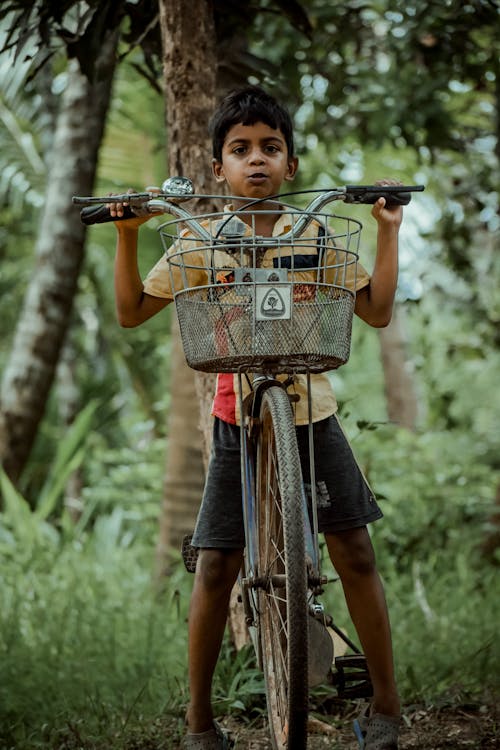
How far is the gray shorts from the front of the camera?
2.79 meters

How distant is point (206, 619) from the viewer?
2.86 meters

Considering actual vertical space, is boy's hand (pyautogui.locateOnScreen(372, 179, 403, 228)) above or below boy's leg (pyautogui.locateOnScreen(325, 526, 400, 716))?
above

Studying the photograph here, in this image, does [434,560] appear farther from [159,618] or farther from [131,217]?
[131,217]

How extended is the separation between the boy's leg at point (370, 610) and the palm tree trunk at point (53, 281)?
4205 millimetres

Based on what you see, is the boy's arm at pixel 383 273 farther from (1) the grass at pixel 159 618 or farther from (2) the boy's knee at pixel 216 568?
(1) the grass at pixel 159 618

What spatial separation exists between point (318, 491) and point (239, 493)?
25 centimetres

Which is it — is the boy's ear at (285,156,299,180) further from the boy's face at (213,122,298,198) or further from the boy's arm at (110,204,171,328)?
the boy's arm at (110,204,171,328)

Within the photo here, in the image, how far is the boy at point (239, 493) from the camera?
2.79 m

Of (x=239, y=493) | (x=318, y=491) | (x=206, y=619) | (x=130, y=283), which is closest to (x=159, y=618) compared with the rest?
(x=206, y=619)

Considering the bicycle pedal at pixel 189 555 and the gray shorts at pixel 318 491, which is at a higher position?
the gray shorts at pixel 318 491

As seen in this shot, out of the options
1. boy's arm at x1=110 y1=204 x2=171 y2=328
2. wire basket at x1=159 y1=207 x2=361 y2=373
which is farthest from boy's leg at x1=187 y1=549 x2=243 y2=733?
boy's arm at x1=110 y1=204 x2=171 y2=328

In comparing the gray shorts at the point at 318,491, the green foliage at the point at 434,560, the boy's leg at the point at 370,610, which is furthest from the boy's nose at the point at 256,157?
the green foliage at the point at 434,560

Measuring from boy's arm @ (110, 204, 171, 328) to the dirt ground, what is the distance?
147 centimetres

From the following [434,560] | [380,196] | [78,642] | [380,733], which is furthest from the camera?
[434,560]
